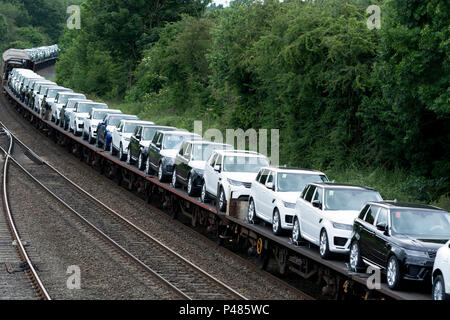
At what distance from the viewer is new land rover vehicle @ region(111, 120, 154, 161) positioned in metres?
31.2

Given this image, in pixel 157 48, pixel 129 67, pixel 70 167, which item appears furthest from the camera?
pixel 129 67

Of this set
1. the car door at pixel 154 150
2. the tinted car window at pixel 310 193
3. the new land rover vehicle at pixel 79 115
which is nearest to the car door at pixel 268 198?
the tinted car window at pixel 310 193

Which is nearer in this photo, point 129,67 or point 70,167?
point 70,167

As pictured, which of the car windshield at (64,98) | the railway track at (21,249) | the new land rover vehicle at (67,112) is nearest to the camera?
the railway track at (21,249)

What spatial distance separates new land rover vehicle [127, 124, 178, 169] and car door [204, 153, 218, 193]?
6.48 meters

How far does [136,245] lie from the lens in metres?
20.5

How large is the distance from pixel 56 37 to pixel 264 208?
446ft

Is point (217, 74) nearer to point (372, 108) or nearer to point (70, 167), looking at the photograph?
point (70, 167)

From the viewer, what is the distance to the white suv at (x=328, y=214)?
14812 millimetres

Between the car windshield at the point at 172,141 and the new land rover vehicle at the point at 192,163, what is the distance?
1323mm

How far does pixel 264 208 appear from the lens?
60.8ft

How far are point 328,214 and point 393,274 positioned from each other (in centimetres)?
297

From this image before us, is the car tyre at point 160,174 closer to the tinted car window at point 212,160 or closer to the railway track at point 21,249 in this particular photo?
the tinted car window at point 212,160

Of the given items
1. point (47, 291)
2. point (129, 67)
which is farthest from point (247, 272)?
point (129, 67)
